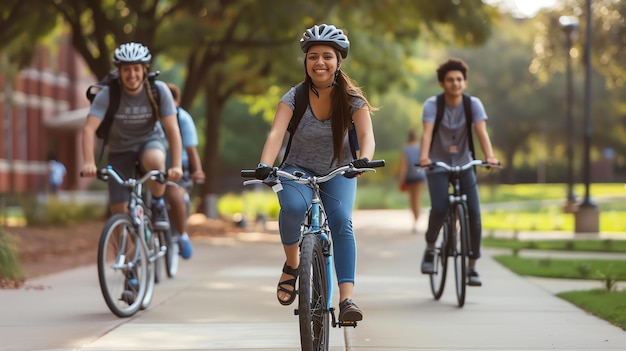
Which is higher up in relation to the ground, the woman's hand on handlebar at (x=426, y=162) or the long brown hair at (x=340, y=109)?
the long brown hair at (x=340, y=109)

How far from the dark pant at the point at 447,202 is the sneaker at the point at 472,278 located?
0.14 metres

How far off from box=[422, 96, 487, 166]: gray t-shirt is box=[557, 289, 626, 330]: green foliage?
142cm

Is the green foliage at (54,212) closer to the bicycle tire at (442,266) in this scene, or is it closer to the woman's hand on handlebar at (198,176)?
the woman's hand on handlebar at (198,176)

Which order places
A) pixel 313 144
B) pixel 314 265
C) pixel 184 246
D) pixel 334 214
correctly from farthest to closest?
pixel 184 246 < pixel 313 144 < pixel 334 214 < pixel 314 265

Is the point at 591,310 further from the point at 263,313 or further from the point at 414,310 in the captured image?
the point at 263,313

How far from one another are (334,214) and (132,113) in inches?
133

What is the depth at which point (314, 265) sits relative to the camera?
21.0 ft

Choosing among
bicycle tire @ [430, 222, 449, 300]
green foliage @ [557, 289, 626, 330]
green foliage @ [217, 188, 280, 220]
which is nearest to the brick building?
green foliage @ [217, 188, 280, 220]

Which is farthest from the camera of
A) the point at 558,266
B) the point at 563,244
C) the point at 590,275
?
the point at 563,244

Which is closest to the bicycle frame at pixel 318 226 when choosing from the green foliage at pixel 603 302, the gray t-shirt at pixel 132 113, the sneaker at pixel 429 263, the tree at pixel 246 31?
the green foliage at pixel 603 302

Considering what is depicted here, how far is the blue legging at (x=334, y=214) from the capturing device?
672 centimetres

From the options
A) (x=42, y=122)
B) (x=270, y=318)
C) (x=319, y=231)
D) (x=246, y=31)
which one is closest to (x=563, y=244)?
(x=270, y=318)

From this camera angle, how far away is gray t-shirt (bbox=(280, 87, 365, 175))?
6.96 m

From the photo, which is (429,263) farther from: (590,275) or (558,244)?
(558,244)
